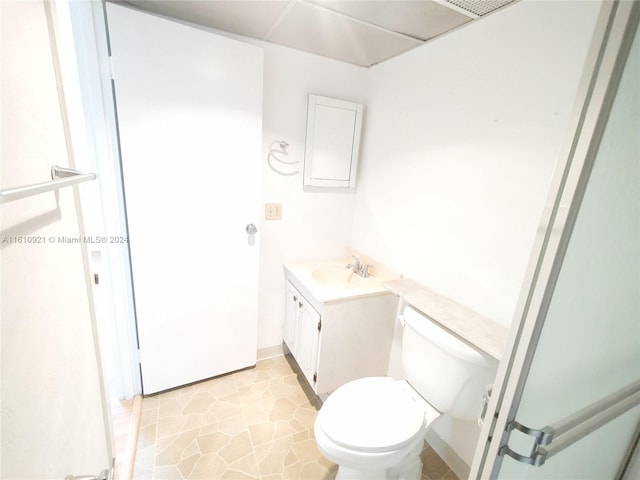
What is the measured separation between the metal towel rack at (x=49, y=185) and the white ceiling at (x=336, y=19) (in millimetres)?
1202

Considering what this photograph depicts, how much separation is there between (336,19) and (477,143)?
89cm

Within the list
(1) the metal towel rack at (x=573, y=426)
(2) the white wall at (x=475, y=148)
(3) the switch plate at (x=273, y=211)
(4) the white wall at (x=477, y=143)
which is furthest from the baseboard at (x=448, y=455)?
(3) the switch plate at (x=273, y=211)

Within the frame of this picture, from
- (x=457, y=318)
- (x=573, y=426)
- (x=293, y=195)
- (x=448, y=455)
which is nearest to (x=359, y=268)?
(x=293, y=195)

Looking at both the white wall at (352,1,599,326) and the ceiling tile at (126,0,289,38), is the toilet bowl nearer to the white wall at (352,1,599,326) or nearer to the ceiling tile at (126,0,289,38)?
the white wall at (352,1,599,326)

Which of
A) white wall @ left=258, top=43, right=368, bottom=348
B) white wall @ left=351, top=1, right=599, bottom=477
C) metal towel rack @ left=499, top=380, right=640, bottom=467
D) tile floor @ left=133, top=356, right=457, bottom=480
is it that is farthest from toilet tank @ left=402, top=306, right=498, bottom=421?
white wall @ left=258, top=43, right=368, bottom=348

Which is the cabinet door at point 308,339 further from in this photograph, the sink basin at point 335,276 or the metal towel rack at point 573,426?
the metal towel rack at point 573,426

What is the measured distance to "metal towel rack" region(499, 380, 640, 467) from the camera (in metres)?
0.60

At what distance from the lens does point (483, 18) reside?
1251 millimetres

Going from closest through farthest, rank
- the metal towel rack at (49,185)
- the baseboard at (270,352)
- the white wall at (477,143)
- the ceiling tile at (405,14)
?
the metal towel rack at (49,185) < the white wall at (477,143) < the ceiling tile at (405,14) < the baseboard at (270,352)

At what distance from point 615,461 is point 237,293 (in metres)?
1.87

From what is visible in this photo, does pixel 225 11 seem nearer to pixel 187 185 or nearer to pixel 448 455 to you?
pixel 187 185

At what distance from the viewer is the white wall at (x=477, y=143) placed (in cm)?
106

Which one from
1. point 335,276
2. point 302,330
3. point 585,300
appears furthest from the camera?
point 335,276

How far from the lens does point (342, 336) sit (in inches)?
65.9
